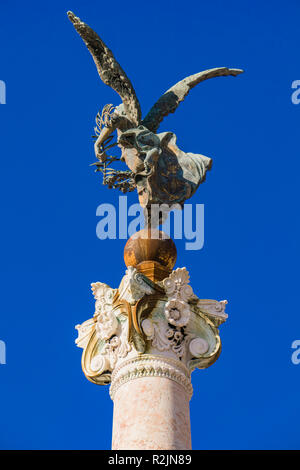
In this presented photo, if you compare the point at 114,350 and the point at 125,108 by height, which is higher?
the point at 125,108

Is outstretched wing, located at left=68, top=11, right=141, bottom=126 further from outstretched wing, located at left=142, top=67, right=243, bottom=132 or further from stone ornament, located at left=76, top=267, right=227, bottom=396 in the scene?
stone ornament, located at left=76, top=267, right=227, bottom=396

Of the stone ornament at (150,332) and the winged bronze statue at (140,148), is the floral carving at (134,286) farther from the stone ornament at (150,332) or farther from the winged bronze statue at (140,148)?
the winged bronze statue at (140,148)

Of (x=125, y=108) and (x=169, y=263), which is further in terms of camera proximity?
(x=125, y=108)

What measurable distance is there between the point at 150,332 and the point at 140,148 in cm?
402

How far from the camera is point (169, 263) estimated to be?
16.5m

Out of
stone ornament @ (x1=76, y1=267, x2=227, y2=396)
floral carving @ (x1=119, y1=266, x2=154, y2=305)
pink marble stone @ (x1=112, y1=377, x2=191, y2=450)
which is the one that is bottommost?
pink marble stone @ (x1=112, y1=377, x2=191, y2=450)

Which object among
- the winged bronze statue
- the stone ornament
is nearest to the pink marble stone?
the stone ornament

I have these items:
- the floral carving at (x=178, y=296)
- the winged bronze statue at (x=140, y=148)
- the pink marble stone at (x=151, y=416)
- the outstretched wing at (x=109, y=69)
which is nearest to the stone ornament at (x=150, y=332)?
the floral carving at (x=178, y=296)

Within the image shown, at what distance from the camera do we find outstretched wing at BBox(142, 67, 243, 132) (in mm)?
17938
